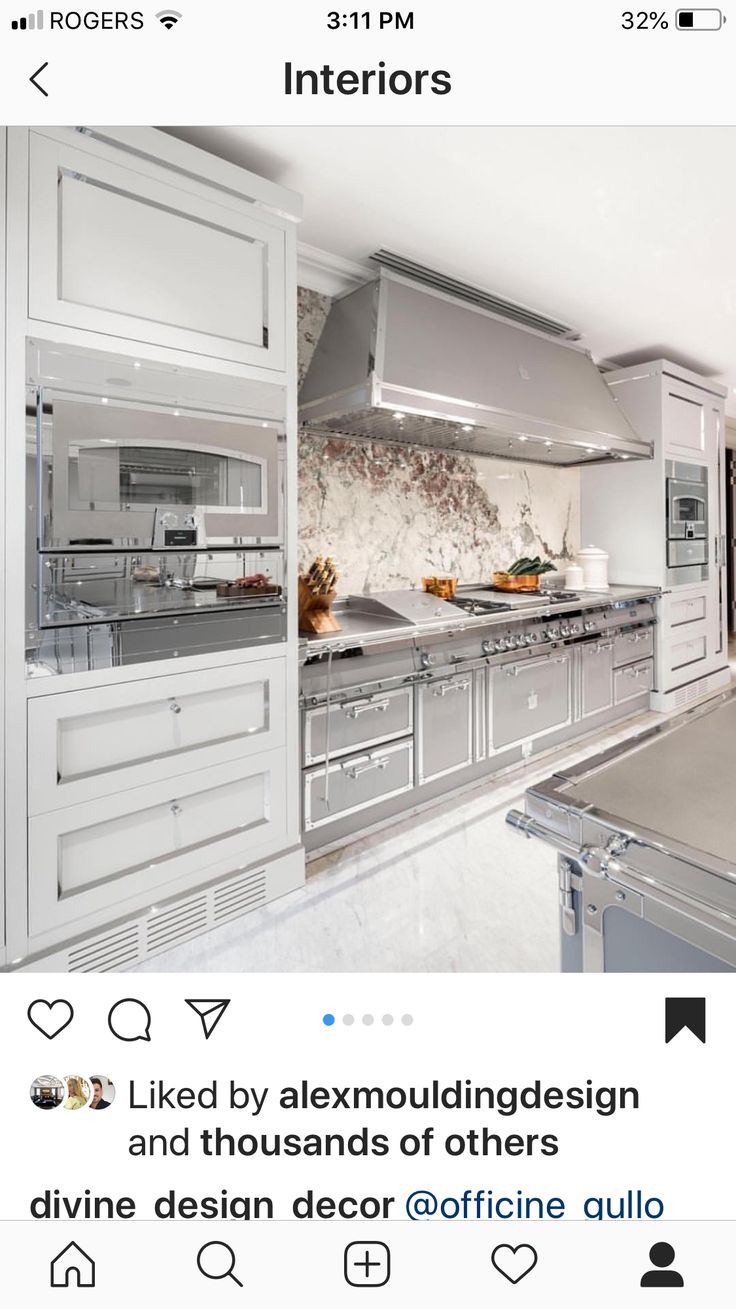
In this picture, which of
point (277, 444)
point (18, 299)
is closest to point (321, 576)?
point (277, 444)

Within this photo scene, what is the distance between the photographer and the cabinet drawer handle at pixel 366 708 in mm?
2490

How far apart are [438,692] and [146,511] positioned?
1510 mm

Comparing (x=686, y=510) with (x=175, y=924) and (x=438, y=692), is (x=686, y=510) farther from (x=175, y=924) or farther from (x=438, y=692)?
(x=175, y=924)

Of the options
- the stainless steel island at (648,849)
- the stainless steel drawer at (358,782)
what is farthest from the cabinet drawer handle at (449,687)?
the stainless steel island at (648,849)

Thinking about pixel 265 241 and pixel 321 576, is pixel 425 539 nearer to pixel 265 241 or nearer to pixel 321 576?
pixel 321 576

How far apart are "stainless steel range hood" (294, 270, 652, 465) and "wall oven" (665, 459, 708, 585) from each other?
3.74 feet

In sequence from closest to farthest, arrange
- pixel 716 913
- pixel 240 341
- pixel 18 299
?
pixel 716 913 < pixel 18 299 < pixel 240 341

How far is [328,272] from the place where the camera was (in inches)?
114

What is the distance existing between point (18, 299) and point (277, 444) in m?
0.79

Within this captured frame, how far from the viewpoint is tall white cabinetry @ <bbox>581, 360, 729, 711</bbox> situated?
14.3 feet

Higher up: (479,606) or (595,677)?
(479,606)

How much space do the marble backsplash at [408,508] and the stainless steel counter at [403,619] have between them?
0.64 ft
